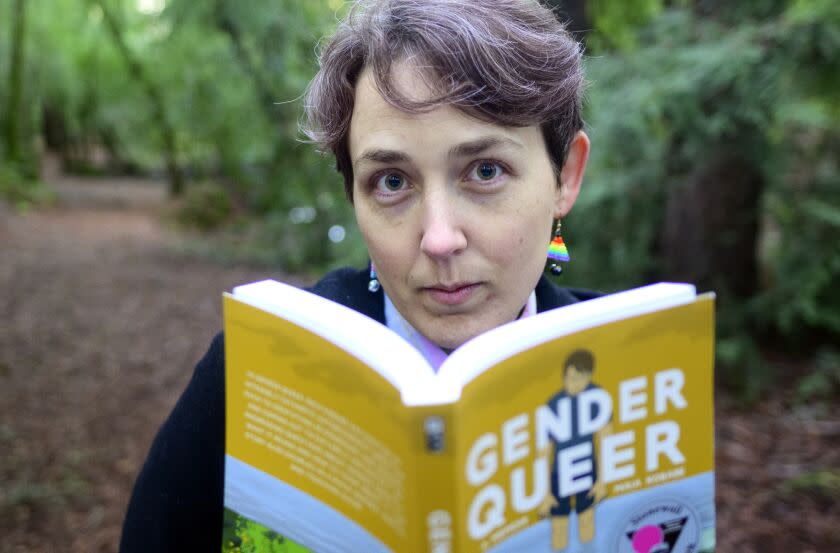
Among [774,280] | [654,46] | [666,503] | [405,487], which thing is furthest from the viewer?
[774,280]

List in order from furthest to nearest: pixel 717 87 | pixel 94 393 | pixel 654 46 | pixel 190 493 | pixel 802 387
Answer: pixel 94 393, pixel 802 387, pixel 654 46, pixel 717 87, pixel 190 493

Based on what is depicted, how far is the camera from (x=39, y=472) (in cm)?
387

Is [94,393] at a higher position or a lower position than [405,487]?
higher

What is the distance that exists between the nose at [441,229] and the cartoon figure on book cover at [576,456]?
266 mm

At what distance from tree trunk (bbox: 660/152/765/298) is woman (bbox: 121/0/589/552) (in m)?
3.67

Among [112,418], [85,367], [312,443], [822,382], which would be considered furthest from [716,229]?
[85,367]

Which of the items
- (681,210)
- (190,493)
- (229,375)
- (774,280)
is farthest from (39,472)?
(774,280)

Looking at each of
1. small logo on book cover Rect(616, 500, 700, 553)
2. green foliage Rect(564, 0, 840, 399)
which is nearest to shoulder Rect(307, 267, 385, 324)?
small logo on book cover Rect(616, 500, 700, 553)

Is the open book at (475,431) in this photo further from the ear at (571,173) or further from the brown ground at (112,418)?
the brown ground at (112,418)

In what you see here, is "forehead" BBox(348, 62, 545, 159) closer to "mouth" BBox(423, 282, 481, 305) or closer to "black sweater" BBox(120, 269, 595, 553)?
"mouth" BBox(423, 282, 481, 305)

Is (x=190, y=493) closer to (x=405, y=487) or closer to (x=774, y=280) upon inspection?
(x=405, y=487)

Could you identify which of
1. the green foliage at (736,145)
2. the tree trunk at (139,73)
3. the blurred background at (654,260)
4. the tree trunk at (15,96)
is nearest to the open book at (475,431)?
the blurred background at (654,260)

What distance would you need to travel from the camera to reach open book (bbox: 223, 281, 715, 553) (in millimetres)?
821

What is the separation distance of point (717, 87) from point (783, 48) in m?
0.39
